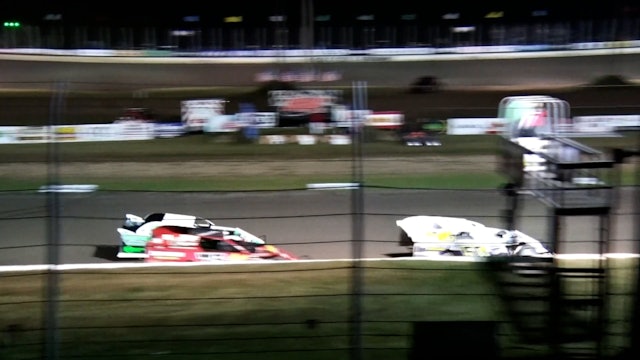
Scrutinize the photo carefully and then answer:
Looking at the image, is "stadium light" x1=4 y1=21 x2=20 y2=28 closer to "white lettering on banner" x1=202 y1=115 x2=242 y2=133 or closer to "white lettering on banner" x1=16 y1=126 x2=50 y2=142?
"white lettering on banner" x1=16 y1=126 x2=50 y2=142

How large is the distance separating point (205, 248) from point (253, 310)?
2.13 m

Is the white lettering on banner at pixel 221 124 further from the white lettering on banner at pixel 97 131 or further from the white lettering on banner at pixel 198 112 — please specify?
the white lettering on banner at pixel 97 131

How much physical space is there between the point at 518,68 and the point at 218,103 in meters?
18.8

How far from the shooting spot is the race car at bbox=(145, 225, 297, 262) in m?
7.25

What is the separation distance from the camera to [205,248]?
23.9ft

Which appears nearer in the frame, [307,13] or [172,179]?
[172,179]

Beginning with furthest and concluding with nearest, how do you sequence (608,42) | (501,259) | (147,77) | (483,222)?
(608,42)
(147,77)
(483,222)
(501,259)

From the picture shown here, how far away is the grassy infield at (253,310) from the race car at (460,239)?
0.31 metres

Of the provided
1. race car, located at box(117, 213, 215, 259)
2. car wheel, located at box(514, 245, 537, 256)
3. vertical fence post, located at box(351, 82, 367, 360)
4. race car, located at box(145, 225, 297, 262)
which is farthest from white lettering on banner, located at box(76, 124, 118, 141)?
vertical fence post, located at box(351, 82, 367, 360)

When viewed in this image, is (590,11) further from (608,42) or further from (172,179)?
(172,179)

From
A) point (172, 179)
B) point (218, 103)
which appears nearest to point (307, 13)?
point (218, 103)

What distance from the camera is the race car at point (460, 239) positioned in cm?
639

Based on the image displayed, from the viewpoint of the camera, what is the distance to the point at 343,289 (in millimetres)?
6043

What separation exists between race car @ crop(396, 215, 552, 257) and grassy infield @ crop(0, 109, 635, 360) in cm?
31
